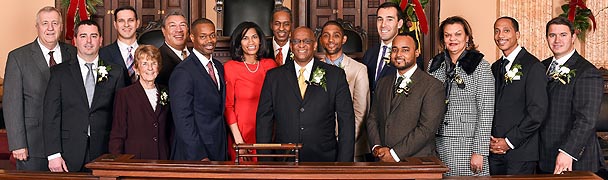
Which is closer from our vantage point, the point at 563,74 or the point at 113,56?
the point at 563,74

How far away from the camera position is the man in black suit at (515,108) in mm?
4793

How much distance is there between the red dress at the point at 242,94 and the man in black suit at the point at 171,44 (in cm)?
33

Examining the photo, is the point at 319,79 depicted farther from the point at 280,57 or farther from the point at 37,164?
the point at 37,164

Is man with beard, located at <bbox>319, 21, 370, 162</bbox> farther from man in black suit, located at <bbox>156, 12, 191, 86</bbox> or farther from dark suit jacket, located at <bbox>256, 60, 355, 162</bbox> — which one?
man in black suit, located at <bbox>156, 12, 191, 86</bbox>

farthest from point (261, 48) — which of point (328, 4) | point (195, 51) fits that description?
point (328, 4)

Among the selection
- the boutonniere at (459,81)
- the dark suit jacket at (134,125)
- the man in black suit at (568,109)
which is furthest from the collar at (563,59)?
the dark suit jacket at (134,125)

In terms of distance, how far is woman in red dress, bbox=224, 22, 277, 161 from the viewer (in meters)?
5.00

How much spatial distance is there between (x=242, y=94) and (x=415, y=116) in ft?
3.33

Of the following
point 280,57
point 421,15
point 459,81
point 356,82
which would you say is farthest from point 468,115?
point 421,15

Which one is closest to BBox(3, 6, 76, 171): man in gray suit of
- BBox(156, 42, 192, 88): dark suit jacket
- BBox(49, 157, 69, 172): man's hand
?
BBox(49, 157, 69, 172): man's hand

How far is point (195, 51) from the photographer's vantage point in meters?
4.92

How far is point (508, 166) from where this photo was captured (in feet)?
16.1

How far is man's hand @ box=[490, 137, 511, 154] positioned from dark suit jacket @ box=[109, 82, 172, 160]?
1862mm

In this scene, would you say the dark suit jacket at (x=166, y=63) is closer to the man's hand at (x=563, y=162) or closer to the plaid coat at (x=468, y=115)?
the plaid coat at (x=468, y=115)
